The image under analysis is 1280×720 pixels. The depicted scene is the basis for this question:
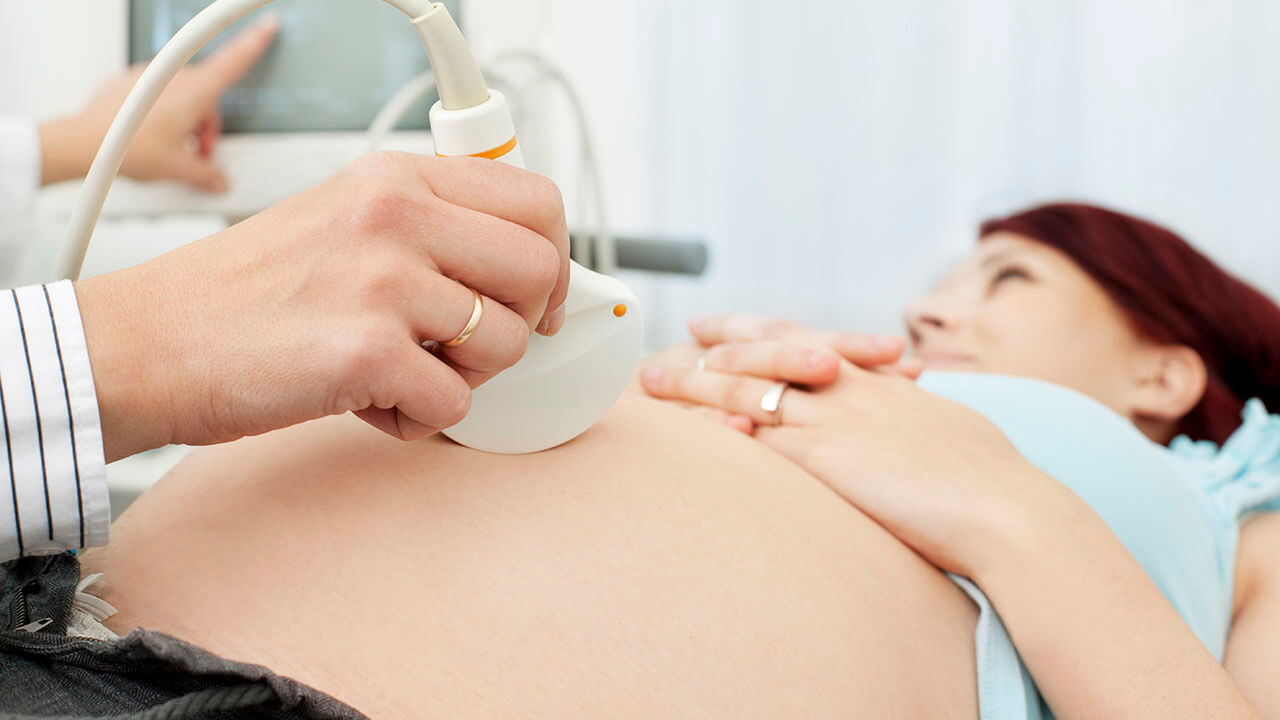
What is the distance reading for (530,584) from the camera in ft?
1.80

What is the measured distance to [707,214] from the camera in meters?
2.19

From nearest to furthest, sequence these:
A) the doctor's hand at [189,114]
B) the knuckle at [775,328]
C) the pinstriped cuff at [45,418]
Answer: the pinstriped cuff at [45,418] → the knuckle at [775,328] → the doctor's hand at [189,114]

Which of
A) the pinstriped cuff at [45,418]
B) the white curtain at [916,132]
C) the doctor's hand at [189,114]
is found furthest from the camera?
the white curtain at [916,132]

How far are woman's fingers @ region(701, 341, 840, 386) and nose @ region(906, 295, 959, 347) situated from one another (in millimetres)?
412

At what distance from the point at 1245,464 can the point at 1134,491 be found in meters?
0.33

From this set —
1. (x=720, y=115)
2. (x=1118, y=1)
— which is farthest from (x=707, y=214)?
(x=1118, y=1)

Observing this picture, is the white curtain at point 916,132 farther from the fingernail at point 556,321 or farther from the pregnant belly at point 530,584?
the fingernail at point 556,321

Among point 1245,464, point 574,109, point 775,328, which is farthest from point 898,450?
point 574,109

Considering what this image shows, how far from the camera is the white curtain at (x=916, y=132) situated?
1762 mm

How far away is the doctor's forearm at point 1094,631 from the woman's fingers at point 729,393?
207 millimetres

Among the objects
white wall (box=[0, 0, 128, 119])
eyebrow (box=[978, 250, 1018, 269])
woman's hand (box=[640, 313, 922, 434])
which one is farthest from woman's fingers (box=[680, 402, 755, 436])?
white wall (box=[0, 0, 128, 119])

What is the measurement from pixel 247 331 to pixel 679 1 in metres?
1.87

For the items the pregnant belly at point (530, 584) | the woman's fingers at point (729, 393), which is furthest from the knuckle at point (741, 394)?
the pregnant belly at point (530, 584)

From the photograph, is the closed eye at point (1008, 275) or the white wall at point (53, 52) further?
the white wall at point (53, 52)
